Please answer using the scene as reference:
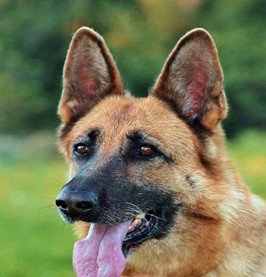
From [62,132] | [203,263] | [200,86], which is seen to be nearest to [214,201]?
[203,263]

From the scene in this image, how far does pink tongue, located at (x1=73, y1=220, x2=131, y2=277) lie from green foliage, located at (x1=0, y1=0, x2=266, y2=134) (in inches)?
904

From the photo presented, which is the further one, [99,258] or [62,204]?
[99,258]

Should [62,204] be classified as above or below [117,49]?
above

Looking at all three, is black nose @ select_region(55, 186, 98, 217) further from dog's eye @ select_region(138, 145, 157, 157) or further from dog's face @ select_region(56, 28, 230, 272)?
dog's eye @ select_region(138, 145, 157, 157)

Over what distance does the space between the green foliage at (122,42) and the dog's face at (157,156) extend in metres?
22.3

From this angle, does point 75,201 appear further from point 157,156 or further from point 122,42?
point 122,42

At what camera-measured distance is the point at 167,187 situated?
15.2ft

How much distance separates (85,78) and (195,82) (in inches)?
32.7

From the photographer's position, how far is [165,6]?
3353 centimetres

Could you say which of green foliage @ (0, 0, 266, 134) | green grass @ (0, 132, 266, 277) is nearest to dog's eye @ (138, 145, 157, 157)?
green grass @ (0, 132, 266, 277)

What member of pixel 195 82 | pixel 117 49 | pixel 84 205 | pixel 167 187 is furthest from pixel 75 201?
pixel 117 49

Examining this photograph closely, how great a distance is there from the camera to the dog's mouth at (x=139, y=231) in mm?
4547

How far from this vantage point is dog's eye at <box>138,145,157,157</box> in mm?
4707

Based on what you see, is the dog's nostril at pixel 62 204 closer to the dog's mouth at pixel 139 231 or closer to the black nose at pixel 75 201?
the black nose at pixel 75 201
